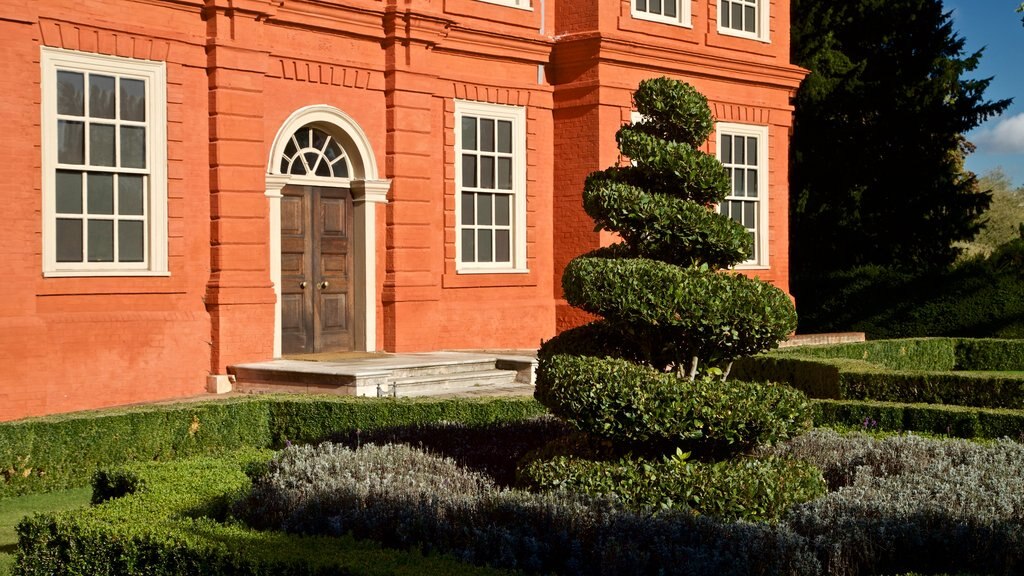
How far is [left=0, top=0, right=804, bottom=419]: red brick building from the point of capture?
13.1 metres

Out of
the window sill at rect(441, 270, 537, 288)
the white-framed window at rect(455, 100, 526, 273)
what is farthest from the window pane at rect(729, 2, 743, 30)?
the window sill at rect(441, 270, 537, 288)

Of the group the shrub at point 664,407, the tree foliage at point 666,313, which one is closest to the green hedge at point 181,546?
the shrub at point 664,407

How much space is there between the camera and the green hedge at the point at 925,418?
10984 millimetres

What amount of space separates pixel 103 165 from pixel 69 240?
3.02 ft

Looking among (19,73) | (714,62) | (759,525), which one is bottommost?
(759,525)

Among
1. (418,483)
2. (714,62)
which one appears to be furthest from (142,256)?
(714,62)

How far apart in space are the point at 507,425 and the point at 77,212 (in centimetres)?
615

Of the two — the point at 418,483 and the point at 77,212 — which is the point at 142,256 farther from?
the point at 418,483

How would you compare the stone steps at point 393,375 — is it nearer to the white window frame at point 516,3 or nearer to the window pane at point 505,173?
the window pane at point 505,173

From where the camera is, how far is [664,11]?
1928cm

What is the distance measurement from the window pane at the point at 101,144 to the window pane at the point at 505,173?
6085 mm

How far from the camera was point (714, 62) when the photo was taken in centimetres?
1975

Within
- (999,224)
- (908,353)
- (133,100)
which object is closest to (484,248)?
(133,100)

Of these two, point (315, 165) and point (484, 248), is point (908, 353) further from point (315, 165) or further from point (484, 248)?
point (315, 165)
